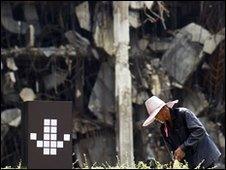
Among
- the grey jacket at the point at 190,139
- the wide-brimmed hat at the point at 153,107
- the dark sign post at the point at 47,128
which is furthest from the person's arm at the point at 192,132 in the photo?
the dark sign post at the point at 47,128

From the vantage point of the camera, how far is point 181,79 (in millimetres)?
11430

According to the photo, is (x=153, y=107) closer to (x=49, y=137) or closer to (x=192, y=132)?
(x=192, y=132)

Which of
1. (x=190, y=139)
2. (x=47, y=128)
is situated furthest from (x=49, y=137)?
(x=190, y=139)

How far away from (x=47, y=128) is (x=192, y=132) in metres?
1.38

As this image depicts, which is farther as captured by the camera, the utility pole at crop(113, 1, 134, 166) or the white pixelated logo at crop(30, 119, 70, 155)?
the utility pole at crop(113, 1, 134, 166)

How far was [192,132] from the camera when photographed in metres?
5.93

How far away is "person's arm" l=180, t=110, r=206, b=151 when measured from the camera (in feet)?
19.2

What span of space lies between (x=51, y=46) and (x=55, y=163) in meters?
6.75

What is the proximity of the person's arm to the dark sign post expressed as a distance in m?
1.12

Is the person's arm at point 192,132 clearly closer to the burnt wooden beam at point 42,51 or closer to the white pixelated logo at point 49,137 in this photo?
the white pixelated logo at point 49,137

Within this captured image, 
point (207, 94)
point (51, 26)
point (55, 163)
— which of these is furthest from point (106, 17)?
point (55, 163)

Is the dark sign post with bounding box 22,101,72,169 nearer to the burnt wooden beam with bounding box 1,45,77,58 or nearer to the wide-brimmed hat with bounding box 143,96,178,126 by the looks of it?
the wide-brimmed hat with bounding box 143,96,178,126

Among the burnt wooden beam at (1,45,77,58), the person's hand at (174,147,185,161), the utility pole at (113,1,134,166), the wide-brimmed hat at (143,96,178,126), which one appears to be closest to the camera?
the person's hand at (174,147,185,161)

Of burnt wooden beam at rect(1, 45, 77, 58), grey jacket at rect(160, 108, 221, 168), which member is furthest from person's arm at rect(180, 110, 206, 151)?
burnt wooden beam at rect(1, 45, 77, 58)
